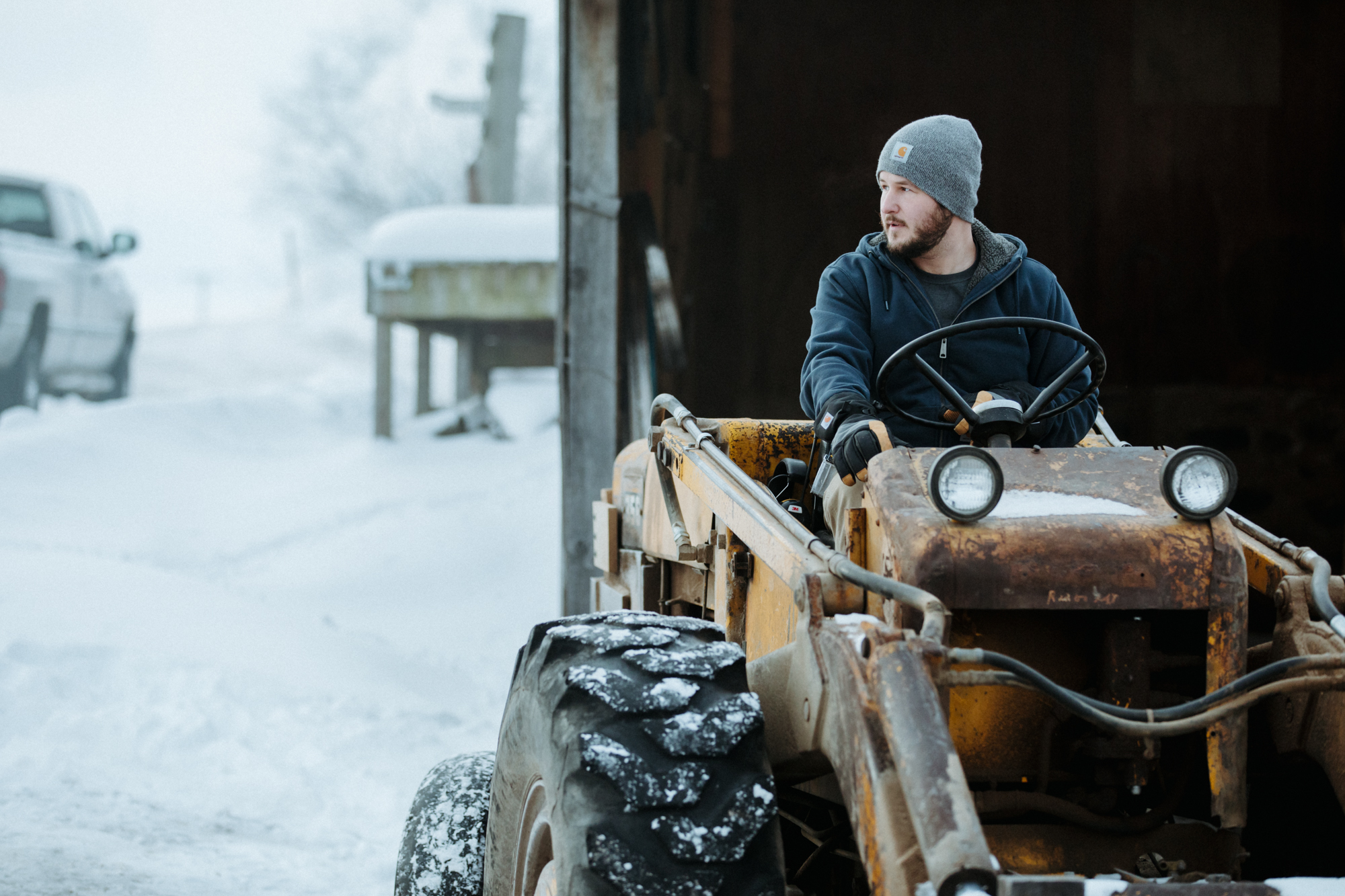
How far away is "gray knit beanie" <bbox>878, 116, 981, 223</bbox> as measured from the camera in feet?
10.4

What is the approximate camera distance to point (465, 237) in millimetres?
15141

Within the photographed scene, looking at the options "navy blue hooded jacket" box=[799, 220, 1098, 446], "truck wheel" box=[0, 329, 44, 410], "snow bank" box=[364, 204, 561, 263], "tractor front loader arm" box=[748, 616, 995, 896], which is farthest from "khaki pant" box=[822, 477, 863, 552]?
"truck wheel" box=[0, 329, 44, 410]

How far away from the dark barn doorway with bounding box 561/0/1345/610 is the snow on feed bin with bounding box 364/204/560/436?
652cm

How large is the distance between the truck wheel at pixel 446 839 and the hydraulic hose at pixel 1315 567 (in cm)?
189

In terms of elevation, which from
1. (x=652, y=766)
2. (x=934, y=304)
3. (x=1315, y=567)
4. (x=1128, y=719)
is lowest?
(x=652, y=766)

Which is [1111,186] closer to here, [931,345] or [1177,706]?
[931,345]

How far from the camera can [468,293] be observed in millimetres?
15023

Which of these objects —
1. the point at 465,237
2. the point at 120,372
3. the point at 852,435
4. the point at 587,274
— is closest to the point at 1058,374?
the point at 852,435

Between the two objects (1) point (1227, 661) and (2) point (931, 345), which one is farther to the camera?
(2) point (931, 345)

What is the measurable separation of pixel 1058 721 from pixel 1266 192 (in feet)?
23.0

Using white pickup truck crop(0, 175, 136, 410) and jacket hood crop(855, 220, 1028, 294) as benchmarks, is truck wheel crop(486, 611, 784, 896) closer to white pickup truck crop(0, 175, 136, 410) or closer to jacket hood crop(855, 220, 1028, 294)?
jacket hood crop(855, 220, 1028, 294)

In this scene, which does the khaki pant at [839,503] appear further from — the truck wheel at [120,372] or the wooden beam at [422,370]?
the truck wheel at [120,372]

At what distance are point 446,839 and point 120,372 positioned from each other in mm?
15111

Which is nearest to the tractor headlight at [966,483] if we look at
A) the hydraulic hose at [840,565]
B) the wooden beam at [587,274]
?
the hydraulic hose at [840,565]
